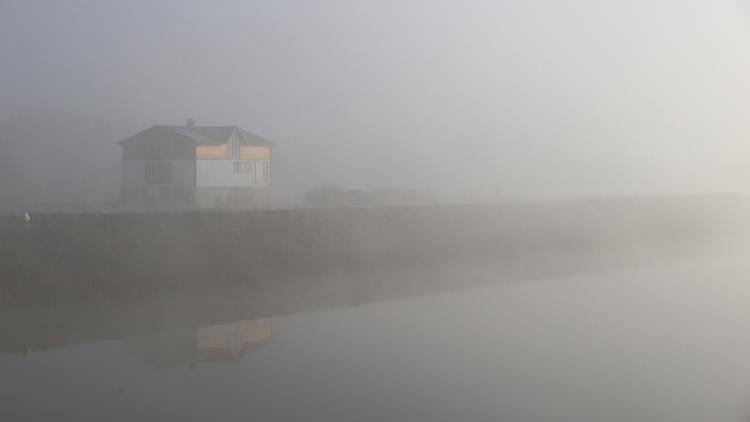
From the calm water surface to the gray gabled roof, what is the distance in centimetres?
2174

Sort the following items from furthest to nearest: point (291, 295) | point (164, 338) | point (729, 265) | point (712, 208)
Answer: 1. point (712, 208)
2. point (729, 265)
3. point (291, 295)
4. point (164, 338)

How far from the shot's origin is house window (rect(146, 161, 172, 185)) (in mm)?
49781

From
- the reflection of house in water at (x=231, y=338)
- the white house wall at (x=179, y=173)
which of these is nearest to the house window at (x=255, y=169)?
the white house wall at (x=179, y=173)

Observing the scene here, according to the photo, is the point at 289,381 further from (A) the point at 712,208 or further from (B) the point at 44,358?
(A) the point at 712,208

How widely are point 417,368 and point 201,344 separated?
7244 mm

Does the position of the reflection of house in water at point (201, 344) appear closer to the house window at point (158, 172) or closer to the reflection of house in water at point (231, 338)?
the reflection of house in water at point (231, 338)

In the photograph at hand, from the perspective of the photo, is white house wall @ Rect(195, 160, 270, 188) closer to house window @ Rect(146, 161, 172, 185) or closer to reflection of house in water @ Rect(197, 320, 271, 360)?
house window @ Rect(146, 161, 172, 185)

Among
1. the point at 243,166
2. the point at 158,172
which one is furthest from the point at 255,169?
the point at 158,172

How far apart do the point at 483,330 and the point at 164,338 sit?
10.7 m

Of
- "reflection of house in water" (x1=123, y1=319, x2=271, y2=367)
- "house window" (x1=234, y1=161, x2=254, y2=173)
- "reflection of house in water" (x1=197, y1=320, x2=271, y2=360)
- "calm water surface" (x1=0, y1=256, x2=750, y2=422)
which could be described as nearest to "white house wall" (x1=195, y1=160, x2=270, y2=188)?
"house window" (x1=234, y1=161, x2=254, y2=173)

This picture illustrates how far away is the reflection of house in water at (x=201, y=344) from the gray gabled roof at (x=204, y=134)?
23169mm

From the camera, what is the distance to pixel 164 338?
26891 mm

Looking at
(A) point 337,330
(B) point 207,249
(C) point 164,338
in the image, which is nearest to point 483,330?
(A) point 337,330

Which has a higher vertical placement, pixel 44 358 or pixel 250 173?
pixel 250 173
